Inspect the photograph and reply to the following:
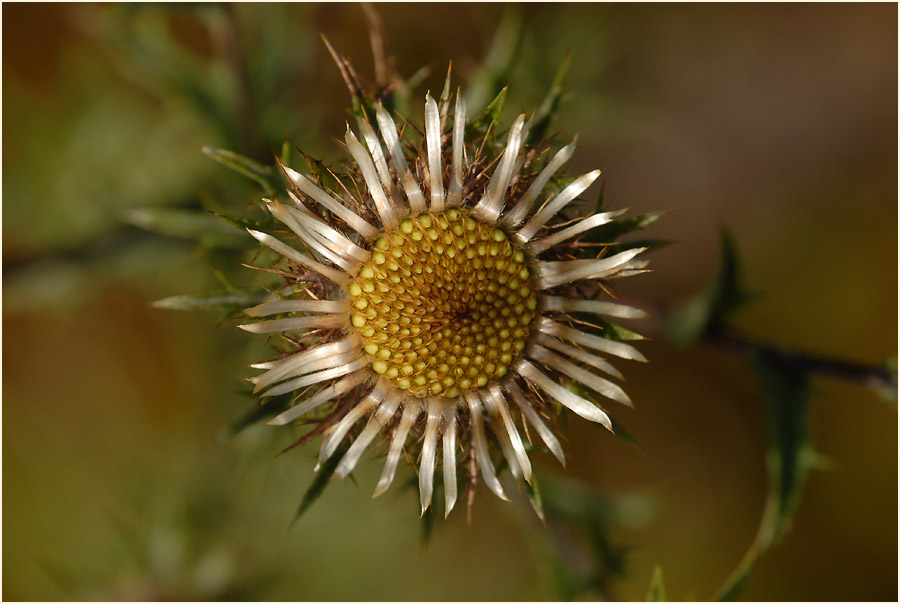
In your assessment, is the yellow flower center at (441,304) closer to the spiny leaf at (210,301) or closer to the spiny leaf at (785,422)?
the spiny leaf at (210,301)

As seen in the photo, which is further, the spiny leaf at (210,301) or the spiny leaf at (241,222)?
the spiny leaf at (210,301)

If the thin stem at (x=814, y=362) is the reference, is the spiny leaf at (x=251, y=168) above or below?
below

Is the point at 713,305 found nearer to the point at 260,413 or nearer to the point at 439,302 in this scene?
the point at 439,302

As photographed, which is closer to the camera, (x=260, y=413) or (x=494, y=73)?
(x=260, y=413)

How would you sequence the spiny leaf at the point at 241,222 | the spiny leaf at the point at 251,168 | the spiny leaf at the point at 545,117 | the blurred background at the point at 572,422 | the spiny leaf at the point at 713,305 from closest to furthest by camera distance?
1. the spiny leaf at the point at 241,222
2. the spiny leaf at the point at 251,168
3. the spiny leaf at the point at 545,117
4. the spiny leaf at the point at 713,305
5. the blurred background at the point at 572,422

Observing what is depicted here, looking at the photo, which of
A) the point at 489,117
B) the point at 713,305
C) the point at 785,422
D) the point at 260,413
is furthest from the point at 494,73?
the point at 785,422

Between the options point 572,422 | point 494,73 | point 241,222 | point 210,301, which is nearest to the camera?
point 241,222

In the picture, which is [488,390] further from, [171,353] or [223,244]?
[171,353]

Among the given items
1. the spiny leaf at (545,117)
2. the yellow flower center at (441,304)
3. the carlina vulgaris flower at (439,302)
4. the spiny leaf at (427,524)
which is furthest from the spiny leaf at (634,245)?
the spiny leaf at (427,524)
